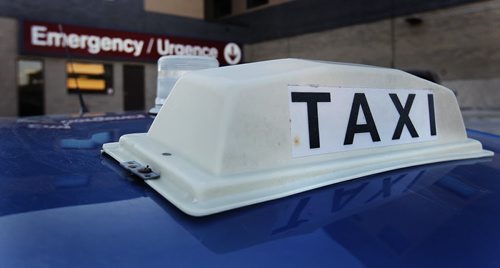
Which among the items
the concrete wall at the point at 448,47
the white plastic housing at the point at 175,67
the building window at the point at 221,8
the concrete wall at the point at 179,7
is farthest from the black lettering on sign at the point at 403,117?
the building window at the point at 221,8

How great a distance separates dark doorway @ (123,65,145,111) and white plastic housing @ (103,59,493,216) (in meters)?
14.8

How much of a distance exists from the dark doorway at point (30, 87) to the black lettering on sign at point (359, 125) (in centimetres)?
1430

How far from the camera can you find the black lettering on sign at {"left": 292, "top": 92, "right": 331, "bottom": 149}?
1.18 metres

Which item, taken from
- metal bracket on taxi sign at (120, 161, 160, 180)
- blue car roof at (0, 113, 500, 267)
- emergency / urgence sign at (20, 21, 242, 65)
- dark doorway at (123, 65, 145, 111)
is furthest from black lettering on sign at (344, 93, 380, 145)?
dark doorway at (123, 65, 145, 111)

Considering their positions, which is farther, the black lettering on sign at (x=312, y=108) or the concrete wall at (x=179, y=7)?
the concrete wall at (x=179, y=7)

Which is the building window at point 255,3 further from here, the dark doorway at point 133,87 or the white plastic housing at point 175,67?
the white plastic housing at point 175,67

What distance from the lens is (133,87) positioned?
1570cm

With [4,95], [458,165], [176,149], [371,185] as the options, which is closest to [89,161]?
[176,149]

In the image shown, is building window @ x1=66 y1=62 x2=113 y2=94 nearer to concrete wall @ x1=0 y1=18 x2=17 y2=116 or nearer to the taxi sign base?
concrete wall @ x1=0 y1=18 x2=17 y2=116

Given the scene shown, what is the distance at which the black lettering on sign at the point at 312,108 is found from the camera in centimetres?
118

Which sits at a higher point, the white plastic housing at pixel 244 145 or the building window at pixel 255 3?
the building window at pixel 255 3

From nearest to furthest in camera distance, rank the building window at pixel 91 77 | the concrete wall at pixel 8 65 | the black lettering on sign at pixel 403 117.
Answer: the black lettering on sign at pixel 403 117 → the concrete wall at pixel 8 65 → the building window at pixel 91 77

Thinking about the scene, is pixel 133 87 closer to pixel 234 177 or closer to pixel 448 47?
pixel 448 47

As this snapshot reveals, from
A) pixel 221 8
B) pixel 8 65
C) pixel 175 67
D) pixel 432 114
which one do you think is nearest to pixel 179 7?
pixel 221 8
